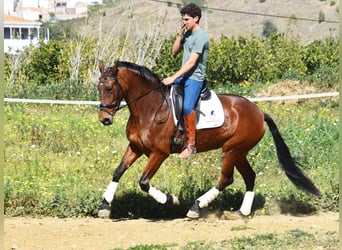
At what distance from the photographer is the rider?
8523 mm

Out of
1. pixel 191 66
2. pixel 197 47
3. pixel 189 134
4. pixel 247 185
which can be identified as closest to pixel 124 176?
pixel 247 185

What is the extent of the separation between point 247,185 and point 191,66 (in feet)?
6.20

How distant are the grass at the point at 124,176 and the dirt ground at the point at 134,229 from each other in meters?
0.28

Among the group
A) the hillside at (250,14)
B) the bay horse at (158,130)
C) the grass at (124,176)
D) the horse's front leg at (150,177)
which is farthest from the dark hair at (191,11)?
the hillside at (250,14)

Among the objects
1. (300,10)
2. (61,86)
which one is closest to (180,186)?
(61,86)

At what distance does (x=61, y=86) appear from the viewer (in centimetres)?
1995

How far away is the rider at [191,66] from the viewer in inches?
336

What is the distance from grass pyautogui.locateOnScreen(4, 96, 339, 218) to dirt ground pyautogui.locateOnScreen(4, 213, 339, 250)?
28 cm

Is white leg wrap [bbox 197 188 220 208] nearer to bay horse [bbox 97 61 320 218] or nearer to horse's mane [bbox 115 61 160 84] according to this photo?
bay horse [bbox 97 61 320 218]

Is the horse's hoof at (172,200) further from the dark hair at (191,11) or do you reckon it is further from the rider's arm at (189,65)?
the dark hair at (191,11)

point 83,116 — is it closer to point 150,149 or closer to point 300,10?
point 150,149

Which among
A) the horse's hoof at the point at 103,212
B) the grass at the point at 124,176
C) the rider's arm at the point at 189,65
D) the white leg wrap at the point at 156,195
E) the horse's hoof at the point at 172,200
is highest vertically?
the rider's arm at the point at 189,65

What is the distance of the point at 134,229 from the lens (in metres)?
8.52

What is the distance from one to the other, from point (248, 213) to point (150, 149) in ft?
4.94
